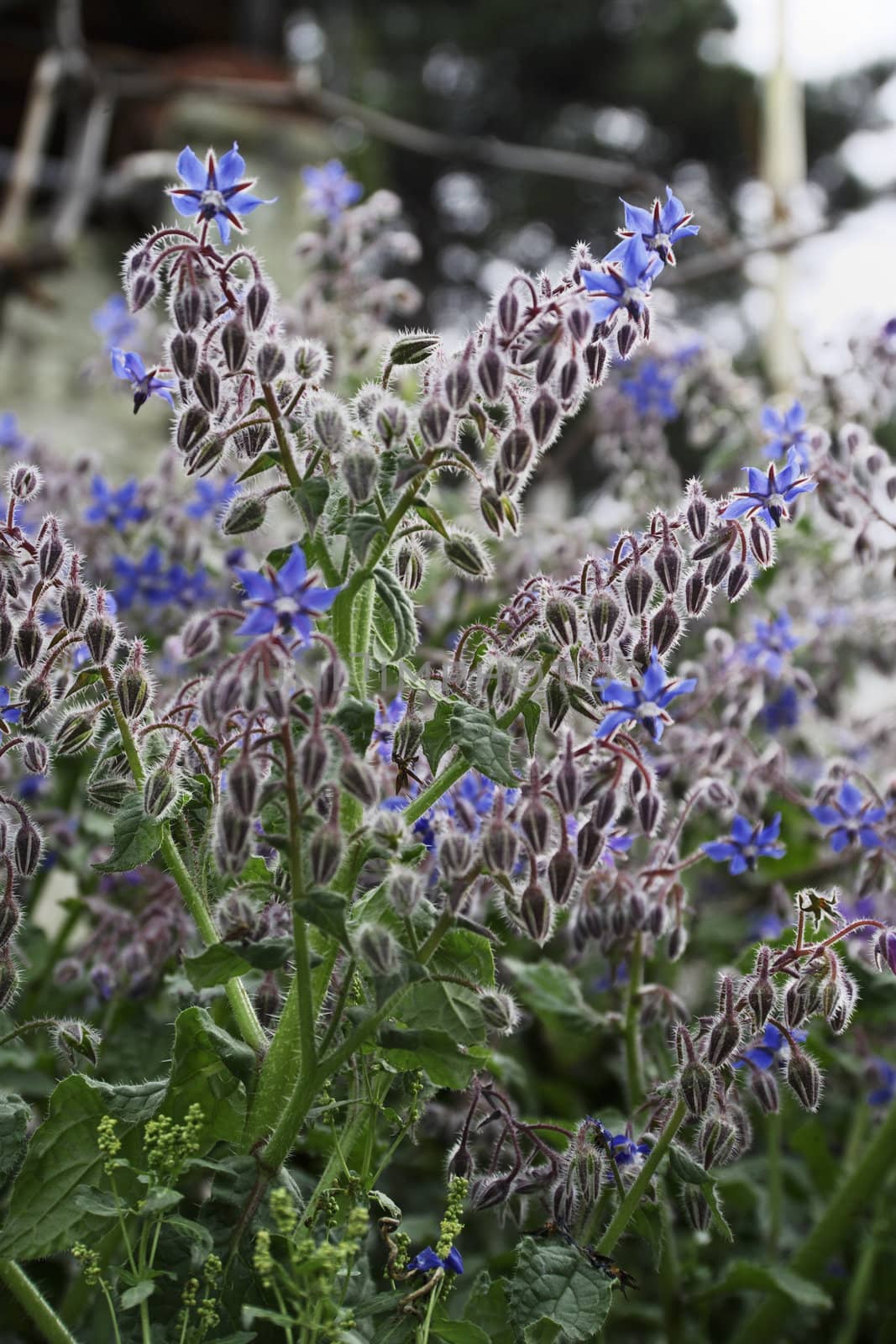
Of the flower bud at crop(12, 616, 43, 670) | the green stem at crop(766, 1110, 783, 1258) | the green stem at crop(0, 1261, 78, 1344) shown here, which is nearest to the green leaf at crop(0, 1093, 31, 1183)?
the green stem at crop(0, 1261, 78, 1344)

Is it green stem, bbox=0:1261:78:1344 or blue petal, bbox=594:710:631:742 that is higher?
blue petal, bbox=594:710:631:742

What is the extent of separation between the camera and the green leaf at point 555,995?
1980 mm

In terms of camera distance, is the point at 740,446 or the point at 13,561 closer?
the point at 13,561

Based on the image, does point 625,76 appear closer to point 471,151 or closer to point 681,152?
point 681,152

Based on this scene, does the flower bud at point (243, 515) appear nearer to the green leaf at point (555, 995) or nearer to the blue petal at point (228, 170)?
the blue petal at point (228, 170)

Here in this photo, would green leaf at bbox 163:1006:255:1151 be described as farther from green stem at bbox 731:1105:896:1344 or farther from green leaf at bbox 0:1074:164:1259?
green stem at bbox 731:1105:896:1344

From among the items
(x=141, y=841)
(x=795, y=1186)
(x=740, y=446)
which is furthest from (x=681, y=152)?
(x=141, y=841)

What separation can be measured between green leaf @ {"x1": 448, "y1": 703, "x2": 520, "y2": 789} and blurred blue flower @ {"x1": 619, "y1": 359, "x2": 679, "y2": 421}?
1906 millimetres

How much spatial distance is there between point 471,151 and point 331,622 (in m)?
3.73

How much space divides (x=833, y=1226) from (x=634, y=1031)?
0.55 meters

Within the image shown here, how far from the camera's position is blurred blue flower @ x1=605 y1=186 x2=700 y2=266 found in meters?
1.41

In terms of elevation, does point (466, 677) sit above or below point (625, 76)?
below

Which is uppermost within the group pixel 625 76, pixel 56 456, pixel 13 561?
pixel 625 76

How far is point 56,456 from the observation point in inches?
115
